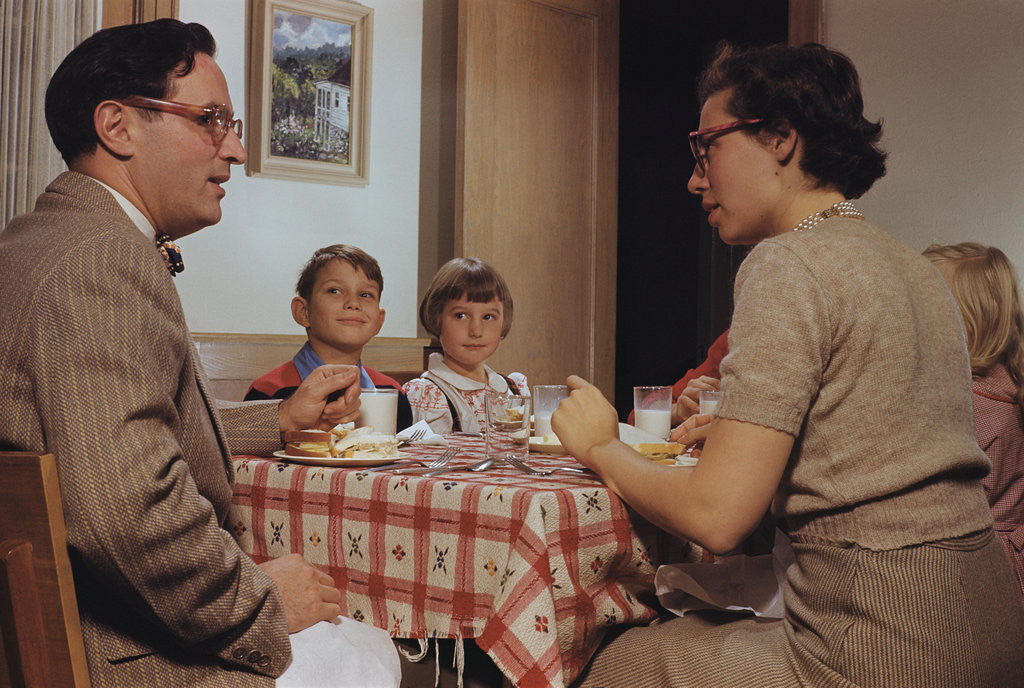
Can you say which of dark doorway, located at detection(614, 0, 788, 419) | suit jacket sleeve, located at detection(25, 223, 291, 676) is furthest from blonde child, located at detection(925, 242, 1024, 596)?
dark doorway, located at detection(614, 0, 788, 419)

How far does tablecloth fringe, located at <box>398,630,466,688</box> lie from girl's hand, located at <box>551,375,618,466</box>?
14.2 inches

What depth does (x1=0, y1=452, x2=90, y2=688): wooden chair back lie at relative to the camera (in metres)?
0.89

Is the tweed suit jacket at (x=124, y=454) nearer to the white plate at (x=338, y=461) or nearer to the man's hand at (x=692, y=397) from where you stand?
the white plate at (x=338, y=461)

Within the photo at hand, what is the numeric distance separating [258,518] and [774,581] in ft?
3.04

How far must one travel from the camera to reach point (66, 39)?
3.73 metres

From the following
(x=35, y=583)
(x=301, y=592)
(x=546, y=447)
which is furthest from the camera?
(x=546, y=447)

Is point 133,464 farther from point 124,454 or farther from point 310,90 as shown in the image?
point 310,90

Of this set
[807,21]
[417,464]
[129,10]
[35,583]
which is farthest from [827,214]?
[129,10]

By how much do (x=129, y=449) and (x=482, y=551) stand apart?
0.54 m

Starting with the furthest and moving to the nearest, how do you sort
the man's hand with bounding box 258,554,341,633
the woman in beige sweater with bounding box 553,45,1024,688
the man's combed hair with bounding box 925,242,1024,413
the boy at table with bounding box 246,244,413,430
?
the boy at table with bounding box 246,244,413,430
the man's combed hair with bounding box 925,242,1024,413
the man's hand with bounding box 258,554,341,633
the woman in beige sweater with bounding box 553,45,1024,688

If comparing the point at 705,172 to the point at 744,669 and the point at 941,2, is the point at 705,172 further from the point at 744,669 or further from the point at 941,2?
the point at 941,2

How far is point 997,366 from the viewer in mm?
2412

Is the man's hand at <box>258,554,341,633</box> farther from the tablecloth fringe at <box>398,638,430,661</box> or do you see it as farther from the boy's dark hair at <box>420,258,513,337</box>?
the boy's dark hair at <box>420,258,513,337</box>

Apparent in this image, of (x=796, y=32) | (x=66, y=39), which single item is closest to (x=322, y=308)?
(x=66, y=39)
